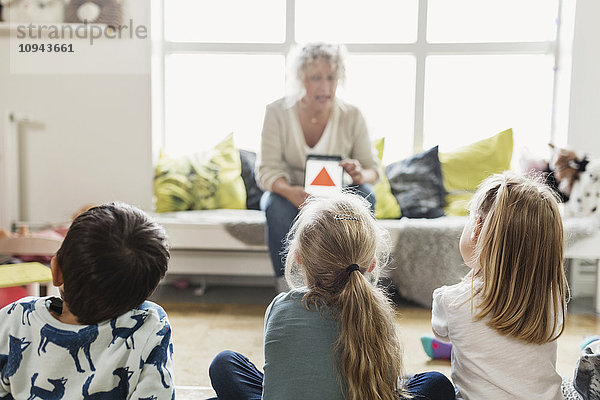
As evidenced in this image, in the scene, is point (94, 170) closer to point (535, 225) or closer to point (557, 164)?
point (557, 164)

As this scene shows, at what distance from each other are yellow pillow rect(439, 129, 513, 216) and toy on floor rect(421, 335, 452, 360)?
1131mm

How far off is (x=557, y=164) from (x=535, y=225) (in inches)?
60.1

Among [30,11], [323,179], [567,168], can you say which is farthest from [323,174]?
[30,11]

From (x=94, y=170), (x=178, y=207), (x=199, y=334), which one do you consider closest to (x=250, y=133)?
(x=178, y=207)

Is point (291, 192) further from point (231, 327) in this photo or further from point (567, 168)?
point (567, 168)

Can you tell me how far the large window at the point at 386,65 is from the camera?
3.01 meters

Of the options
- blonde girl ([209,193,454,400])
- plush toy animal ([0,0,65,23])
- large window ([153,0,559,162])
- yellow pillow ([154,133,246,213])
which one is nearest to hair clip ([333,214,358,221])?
blonde girl ([209,193,454,400])

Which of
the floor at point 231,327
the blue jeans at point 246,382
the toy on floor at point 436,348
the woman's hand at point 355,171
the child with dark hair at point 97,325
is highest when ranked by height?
the woman's hand at point 355,171

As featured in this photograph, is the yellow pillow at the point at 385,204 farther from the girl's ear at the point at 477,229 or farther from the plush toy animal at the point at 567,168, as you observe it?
the girl's ear at the point at 477,229

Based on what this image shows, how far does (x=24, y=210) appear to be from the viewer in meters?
2.79

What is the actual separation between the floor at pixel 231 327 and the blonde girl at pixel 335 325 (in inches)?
21.5

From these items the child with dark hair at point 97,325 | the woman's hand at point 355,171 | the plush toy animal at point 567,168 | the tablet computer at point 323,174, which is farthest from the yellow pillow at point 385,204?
the child with dark hair at point 97,325

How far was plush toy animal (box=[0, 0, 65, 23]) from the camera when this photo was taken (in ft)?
8.93

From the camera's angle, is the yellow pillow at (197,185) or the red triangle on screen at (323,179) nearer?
the red triangle on screen at (323,179)
